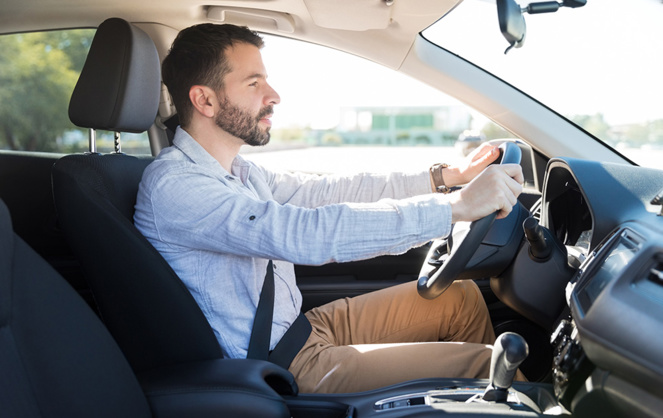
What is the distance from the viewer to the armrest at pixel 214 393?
1120 millimetres

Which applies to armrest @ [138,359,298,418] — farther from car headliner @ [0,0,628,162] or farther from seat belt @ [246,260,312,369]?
car headliner @ [0,0,628,162]

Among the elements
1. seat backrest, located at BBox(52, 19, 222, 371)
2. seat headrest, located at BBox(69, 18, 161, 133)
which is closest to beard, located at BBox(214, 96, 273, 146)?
seat headrest, located at BBox(69, 18, 161, 133)

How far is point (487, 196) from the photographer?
1233 millimetres

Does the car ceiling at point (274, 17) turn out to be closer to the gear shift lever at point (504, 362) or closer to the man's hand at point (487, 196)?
the man's hand at point (487, 196)

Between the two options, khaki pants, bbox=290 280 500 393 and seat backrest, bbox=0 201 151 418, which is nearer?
seat backrest, bbox=0 201 151 418

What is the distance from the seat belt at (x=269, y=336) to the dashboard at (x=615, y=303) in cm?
60

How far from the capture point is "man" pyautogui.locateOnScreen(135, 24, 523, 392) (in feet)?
4.07

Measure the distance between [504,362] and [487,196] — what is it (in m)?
0.32

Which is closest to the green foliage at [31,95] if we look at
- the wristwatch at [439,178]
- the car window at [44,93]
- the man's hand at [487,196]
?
the car window at [44,93]

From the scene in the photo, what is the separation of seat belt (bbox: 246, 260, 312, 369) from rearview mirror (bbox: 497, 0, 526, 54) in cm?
77

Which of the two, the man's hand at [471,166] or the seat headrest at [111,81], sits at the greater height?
the seat headrest at [111,81]

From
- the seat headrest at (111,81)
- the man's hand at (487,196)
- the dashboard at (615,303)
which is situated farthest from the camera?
the seat headrest at (111,81)

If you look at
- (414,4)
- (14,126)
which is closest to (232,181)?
(414,4)

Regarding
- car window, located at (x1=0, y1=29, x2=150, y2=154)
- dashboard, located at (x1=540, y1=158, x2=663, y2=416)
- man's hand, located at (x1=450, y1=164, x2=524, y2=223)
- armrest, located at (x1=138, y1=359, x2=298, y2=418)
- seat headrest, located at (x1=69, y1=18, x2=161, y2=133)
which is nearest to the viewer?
dashboard, located at (x1=540, y1=158, x2=663, y2=416)
